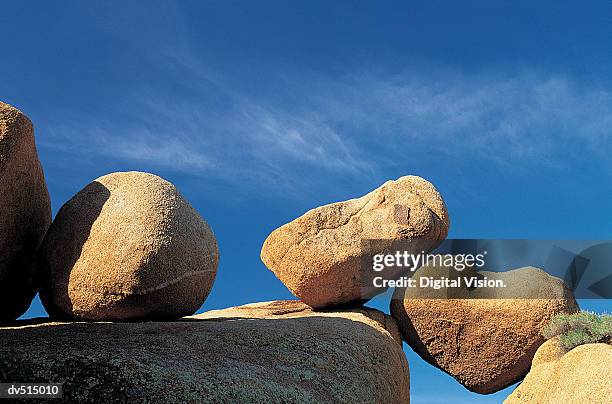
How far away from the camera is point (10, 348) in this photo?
16.3ft

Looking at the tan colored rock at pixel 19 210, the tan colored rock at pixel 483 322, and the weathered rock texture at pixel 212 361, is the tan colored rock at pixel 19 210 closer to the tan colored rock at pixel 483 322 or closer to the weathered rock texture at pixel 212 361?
the weathered rock texture at pixel 212 361

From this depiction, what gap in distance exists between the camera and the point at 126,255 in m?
7.78

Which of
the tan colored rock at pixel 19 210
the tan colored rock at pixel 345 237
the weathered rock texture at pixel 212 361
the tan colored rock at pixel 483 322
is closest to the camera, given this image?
the weathered rock texture at pixel 212 361

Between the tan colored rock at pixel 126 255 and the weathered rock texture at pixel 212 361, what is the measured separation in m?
0.82

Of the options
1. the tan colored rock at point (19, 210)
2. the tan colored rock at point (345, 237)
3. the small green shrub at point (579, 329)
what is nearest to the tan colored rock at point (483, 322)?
the small green shrub at point (579, 329)

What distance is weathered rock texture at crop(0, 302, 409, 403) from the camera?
15.2ft

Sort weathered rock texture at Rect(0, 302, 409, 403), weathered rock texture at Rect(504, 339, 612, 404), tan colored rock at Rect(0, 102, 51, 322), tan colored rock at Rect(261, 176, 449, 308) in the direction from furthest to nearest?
tan colored rock at Rect(261, 176, 449, 308) < weathered rock texture at Rect(504, 339, 612, 404) < tan colored rock at Rect(0, 102, 51, 322) < weathered rock texture at Rect(0, 302, 409, 403)

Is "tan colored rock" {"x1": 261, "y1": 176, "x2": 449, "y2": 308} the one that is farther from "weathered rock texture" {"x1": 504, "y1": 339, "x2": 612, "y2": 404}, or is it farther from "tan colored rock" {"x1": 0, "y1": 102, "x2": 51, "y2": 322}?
"tan colored rock" {"x1": 0, "y1": 102, "x2": 51, "y2": 322}

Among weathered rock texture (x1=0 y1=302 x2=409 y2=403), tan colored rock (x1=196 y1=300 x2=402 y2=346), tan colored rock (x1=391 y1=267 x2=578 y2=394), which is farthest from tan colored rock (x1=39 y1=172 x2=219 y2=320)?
tan colored rock (x1=391 y1=267 x2=578 y2=394)

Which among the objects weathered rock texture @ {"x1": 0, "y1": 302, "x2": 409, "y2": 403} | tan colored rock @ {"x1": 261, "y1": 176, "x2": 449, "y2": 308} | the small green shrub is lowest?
weathered rock texture @ {"x1": 0, "y1": 302, "x2": 409, "y2": 403}

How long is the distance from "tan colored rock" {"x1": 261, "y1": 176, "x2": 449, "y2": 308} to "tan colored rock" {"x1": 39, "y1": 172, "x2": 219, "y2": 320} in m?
3.89

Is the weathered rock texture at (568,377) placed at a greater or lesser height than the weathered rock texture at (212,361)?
greater

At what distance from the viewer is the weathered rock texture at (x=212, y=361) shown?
15.2 ft

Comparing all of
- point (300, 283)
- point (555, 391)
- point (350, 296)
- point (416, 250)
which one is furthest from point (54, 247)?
point (555, 391)
